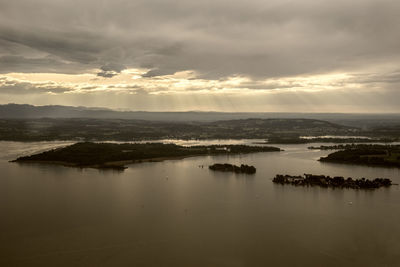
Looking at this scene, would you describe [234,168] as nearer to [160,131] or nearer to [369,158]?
[369,158]

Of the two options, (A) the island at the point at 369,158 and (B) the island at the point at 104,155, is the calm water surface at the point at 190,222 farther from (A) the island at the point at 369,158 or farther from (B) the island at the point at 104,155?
(A) the island at the point at 369,158

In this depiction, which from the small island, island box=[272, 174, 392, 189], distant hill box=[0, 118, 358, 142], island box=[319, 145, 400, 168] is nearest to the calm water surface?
island box=[272, 174, 392, 189]

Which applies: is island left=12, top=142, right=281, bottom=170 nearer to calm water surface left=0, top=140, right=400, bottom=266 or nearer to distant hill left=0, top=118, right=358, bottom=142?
calm water surface left=0, top=140, right=400, bottom=266

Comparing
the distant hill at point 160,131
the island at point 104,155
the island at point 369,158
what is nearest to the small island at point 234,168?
the island at point 104,155

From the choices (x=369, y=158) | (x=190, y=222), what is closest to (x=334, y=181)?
(x=369, y=158)

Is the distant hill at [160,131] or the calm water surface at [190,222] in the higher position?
the distant hill at [160,131]

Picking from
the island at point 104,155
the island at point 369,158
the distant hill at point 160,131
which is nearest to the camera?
the island at point 369,158
